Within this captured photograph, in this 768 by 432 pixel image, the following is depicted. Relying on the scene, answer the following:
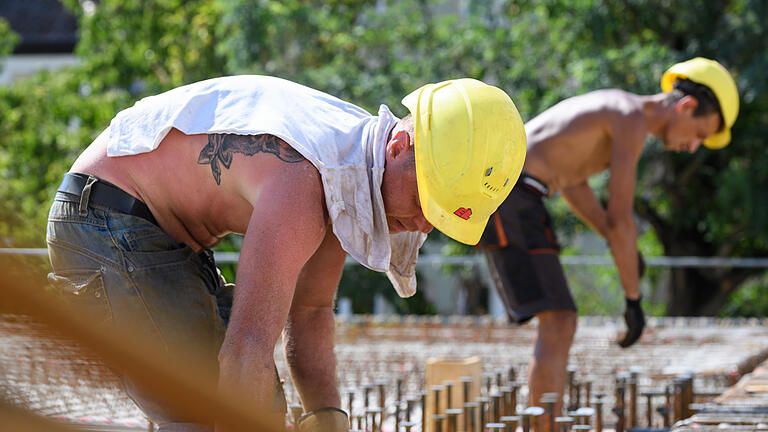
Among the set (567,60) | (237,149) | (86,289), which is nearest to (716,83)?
(237,149)

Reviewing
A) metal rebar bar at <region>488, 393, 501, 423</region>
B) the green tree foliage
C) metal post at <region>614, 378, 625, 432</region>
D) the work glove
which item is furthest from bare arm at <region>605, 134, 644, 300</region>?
the green tree foliage

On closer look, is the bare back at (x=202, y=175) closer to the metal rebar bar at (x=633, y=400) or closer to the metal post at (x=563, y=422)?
the metal post at (x=563, y=422)

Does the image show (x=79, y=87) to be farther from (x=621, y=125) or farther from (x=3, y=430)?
(x=3, y=430)

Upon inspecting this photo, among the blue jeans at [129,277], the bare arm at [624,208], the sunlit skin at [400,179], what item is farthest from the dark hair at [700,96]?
the blue jeans at [129,277]

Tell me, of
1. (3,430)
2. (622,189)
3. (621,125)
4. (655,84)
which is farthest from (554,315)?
(655,84)

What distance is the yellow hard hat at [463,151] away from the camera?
224 cm

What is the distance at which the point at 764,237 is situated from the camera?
10.7 meters

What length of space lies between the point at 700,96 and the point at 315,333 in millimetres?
2517

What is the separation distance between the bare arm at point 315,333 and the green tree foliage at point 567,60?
7.77 metres

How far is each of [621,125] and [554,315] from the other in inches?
34.3

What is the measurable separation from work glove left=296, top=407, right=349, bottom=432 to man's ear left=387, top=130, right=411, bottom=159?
0.73 m

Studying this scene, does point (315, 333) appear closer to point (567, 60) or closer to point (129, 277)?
point (129, 277)

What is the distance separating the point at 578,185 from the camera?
14.7 feet

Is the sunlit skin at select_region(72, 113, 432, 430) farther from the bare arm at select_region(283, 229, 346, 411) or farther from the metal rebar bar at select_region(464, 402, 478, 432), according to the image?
the metal rebar bar at select_region(464, 402, 478, 432)
